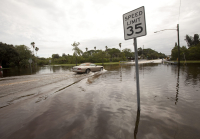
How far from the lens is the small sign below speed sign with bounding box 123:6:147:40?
10.8 ft

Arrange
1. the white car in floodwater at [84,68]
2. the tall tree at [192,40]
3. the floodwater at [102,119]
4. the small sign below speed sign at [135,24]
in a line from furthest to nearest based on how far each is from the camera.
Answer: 1. the tall tree at [192,40]
2. the white car in floodwater at [84,68]
3. the small sign below speed sign at [135,24]
4. the floodwater at [102,119]

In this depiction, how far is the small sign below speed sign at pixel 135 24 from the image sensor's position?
3301 millimetres

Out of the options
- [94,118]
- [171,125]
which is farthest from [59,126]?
[171,125]

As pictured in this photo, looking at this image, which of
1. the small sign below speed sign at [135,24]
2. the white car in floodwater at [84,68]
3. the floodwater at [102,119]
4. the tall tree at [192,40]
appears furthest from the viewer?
the tall tree at [192,40]

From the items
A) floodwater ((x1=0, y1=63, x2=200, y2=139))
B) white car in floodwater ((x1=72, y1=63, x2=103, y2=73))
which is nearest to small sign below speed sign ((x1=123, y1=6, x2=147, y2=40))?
floodwater ((x1=0, y1=63, x2=200, y2=139))

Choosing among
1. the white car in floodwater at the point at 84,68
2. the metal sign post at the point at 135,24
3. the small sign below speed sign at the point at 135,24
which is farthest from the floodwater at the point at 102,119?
the white car in floodwater at the point at 84,68

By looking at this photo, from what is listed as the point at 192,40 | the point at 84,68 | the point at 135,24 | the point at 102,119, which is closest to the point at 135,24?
the point at 135,24

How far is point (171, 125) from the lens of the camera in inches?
115

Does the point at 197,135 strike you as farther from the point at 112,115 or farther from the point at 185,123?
the point at 112,115

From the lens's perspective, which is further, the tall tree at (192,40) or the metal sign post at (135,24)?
the tall tree at (192,40)

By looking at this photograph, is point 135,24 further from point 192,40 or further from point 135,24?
point 192,40

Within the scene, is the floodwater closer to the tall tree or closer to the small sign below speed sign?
the small sign below speed sign

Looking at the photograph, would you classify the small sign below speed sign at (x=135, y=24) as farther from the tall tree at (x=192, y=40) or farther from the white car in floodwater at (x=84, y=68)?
the tall tree at (x=192, y=40)

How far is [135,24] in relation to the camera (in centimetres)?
345
